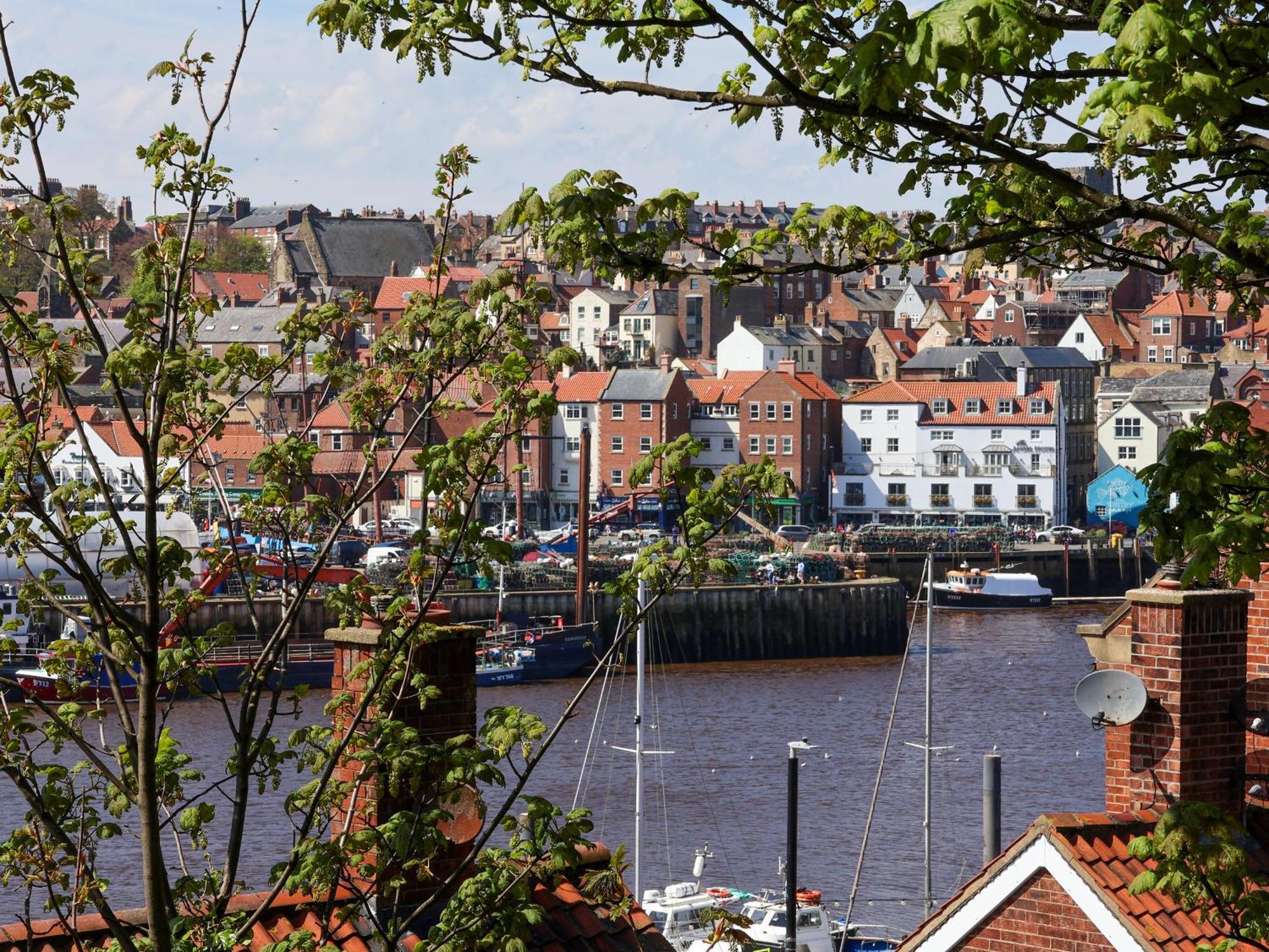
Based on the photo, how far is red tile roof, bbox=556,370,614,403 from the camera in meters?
88.7

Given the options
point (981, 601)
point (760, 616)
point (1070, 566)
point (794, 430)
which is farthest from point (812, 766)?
point (794, 430)

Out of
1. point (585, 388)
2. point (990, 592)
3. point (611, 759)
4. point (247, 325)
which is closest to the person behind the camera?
point (611, 759)

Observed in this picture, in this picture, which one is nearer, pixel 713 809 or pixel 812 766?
pixel 713 809

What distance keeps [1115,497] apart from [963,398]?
9040 mm

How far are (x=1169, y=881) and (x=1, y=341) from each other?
12.5 feet

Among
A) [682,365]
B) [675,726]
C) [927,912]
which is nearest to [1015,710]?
[675,726]

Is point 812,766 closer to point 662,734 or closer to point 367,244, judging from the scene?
point 662,734

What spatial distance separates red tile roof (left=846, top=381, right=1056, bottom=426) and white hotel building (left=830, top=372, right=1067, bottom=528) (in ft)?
0.14

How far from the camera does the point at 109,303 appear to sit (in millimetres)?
123625

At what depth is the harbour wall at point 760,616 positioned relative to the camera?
62656 millimetres

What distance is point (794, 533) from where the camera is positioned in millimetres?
83000

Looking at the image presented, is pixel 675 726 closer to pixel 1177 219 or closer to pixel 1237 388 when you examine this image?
pixel 1177 219

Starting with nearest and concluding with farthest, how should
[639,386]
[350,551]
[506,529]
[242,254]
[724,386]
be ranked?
[350,551]
[506,529]
[639,386]
[724,386]
[242,254]

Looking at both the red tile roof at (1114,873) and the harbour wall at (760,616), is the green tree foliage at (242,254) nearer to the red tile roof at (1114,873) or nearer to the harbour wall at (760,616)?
the harbour wall at (760,616)
